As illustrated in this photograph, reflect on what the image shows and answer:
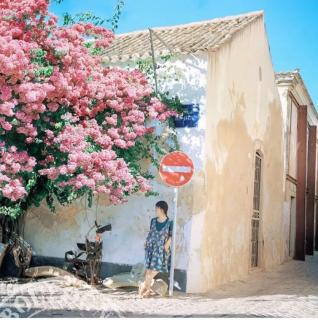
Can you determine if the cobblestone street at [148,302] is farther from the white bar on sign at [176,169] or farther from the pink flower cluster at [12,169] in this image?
the white bar on sign at [176,169]

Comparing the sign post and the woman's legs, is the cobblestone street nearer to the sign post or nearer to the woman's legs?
the woman's legs

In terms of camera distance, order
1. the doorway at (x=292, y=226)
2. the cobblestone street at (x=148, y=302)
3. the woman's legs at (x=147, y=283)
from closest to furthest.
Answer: the cobblestone street at (x=148, y=302), the woman's legs at (x=147, y=283), the doorway at (x=292, y=226)

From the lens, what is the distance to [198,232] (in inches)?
371

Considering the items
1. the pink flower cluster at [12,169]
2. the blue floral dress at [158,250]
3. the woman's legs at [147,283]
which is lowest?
the woman's legs at [147,283]

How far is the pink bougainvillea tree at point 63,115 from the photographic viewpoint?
7965mm

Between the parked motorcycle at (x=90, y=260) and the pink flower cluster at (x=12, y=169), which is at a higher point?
the pink flower cluster at (x=12, y=169)

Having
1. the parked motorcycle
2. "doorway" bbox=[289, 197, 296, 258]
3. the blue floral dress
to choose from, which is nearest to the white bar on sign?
the blue floral dress

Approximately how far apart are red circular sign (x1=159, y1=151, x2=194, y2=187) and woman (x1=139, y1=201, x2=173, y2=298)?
1.83ft

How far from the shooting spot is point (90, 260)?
9578mm

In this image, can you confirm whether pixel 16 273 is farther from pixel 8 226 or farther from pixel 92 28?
pixel 92 28

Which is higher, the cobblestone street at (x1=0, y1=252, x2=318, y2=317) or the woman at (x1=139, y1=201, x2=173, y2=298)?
the woman at (x1=139, y1=201, x2=173, y2=298)

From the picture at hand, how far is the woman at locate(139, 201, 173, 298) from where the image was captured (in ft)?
27.6

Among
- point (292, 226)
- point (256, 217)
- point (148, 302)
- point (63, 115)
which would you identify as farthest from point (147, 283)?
point (292, 226)

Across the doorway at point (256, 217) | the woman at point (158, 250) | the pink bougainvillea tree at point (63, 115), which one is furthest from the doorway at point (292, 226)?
the woman at point (158, 250)
